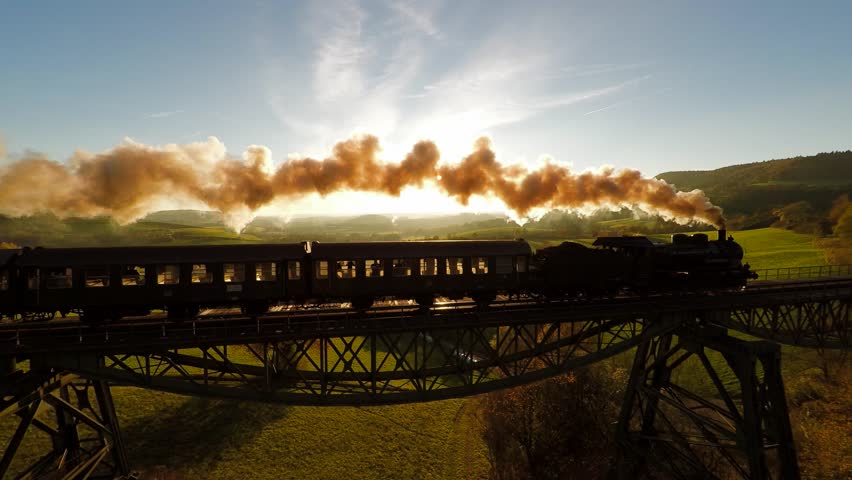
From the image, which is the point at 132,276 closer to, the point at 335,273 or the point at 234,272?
the point at 234,272

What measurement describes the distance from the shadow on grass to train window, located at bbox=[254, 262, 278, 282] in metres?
13.1

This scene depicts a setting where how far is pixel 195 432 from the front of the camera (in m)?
22.1

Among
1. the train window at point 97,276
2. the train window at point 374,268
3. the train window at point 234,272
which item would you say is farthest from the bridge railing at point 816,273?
the train window at point 97,276

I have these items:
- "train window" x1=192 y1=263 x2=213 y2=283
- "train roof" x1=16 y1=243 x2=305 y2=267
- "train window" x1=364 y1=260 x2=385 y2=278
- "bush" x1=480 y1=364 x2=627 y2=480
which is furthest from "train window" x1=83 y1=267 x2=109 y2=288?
"bush" x1=480 y1=364 x2=627 y2=480

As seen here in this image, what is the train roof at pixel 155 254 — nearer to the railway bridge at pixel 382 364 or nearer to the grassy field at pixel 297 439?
the railway bridge at pixel 382 364

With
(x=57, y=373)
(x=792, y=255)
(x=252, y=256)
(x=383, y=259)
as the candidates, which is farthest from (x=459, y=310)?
(x=792, y=255)

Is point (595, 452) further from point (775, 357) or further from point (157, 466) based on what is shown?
point (157, 466)

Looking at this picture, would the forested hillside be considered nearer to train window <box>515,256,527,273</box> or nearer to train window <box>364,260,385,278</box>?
train window <box>515,256,527,273</box>

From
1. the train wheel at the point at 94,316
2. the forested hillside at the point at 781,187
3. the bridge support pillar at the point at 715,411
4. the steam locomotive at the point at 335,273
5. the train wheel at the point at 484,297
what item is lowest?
the bridge support pillar at the point at 715,411

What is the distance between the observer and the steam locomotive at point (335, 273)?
500 inches

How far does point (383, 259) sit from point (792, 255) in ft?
195

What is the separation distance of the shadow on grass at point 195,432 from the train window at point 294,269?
13499mm

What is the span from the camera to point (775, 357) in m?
12.0

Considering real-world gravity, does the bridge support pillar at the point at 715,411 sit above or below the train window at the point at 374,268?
below
